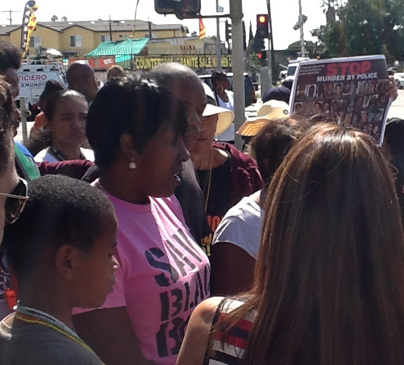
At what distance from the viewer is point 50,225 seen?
1.90m

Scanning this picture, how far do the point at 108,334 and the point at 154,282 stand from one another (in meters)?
0.22

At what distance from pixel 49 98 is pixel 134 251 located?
2827mm

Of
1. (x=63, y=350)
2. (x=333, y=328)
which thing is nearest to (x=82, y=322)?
(x=63, y=350)

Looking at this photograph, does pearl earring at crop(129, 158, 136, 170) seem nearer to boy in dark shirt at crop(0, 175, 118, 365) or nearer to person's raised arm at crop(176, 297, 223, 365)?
boy in dark shirt at crop(0, 175, 118, 365)

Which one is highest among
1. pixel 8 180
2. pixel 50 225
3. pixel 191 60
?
pixel 191 60

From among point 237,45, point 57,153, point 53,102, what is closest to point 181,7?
point 237,45

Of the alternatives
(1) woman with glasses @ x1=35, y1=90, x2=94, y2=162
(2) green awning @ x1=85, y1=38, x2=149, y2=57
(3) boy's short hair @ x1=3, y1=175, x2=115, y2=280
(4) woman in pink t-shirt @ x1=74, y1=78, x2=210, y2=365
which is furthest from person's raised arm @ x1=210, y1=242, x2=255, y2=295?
(2) green awning @ x1=85, y1=38, x2=149, y2=57

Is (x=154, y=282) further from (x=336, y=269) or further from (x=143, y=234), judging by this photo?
(x=336, y=269)

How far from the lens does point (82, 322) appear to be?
7.12ft

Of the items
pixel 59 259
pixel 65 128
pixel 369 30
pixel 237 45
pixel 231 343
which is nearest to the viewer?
pixel 231 343

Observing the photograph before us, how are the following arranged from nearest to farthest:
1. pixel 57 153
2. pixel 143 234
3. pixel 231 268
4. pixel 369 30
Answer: pixel 143 234, pixel 231 268, pixel 57 153, pixel 369 30

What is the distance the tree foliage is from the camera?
57.7 meters

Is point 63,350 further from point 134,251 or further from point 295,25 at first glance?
point 295,25

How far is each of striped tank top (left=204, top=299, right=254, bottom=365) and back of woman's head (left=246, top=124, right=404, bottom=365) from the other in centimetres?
4
